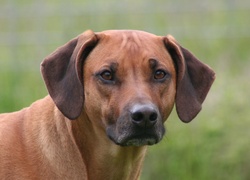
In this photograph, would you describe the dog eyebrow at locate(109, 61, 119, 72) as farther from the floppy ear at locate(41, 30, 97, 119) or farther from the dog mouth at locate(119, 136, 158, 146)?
the dog mouth at locate(119, 136, 158, 146)

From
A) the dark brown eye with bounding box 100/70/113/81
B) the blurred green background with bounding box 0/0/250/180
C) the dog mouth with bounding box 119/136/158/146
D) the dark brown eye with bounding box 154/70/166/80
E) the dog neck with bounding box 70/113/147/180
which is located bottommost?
the blurred green background with bounding box 0/0/250/180

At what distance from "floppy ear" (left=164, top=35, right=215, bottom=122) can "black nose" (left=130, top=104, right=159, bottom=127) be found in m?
0.60

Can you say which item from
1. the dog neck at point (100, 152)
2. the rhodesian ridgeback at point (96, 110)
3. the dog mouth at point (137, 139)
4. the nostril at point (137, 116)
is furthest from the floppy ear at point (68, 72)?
the nostril at point (137, 116)

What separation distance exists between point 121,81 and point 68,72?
0.40 m

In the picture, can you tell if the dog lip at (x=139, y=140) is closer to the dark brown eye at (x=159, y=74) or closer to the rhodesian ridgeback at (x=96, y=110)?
the rhodesian ridgeback at (x=96, y=110)

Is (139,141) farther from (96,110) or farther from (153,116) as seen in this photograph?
(96,110)

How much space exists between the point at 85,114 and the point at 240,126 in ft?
14.1

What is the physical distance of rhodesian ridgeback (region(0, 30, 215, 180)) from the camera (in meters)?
6.73

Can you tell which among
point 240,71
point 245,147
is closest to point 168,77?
point 245,147

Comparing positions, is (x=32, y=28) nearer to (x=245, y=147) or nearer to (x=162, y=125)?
(x=245, y=147)

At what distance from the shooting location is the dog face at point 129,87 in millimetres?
6613

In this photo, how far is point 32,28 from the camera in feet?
40.9

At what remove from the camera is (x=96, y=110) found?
22.4ft

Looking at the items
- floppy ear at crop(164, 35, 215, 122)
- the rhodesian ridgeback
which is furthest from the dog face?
floppy ear at crop(164, 35, 215, 122)
